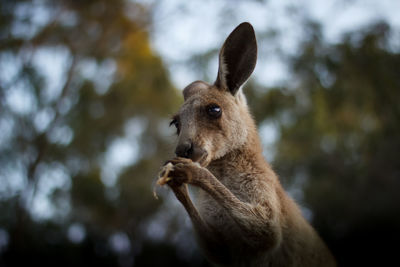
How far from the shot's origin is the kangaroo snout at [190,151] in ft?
6.11

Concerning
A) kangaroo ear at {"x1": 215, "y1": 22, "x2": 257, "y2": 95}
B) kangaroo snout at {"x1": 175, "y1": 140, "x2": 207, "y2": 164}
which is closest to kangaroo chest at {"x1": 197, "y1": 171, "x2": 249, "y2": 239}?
kangaroo snout at {"x1": 175, "y1": 140, "x2": 207, "y2": 164}

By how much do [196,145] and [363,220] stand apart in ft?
23.1

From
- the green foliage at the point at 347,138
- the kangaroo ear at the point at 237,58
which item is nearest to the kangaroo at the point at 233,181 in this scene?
the kangaroo ear at the point at 237,58

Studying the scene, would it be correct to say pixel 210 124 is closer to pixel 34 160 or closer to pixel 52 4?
pixel 34 160

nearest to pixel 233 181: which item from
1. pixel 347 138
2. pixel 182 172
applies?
pixel 182 172

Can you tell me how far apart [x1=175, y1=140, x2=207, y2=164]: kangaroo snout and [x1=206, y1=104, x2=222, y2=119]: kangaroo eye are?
33 cm

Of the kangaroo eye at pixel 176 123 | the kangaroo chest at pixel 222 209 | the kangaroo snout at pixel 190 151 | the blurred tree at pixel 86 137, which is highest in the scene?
the blurred tree at pixel 86 137

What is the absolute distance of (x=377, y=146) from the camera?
24.7 ft

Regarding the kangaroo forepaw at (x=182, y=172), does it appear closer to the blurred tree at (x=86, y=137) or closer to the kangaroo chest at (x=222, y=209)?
the kangaroo chest at (x=222, y=209)

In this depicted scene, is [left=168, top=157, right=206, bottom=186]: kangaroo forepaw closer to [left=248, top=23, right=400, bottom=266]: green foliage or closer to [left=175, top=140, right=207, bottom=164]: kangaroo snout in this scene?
[left=175, top=140, right=207, bottom=164]: kangaroo snout

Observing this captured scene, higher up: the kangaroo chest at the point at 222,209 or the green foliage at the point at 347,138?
the green foliage at the point at 347,138

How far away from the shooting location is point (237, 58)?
Answer: 6.97ft

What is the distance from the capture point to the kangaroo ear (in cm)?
194

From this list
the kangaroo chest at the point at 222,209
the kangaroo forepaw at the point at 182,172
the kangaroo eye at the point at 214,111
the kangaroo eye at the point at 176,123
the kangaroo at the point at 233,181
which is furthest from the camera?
the kangaroo eye at the point at 176,123
